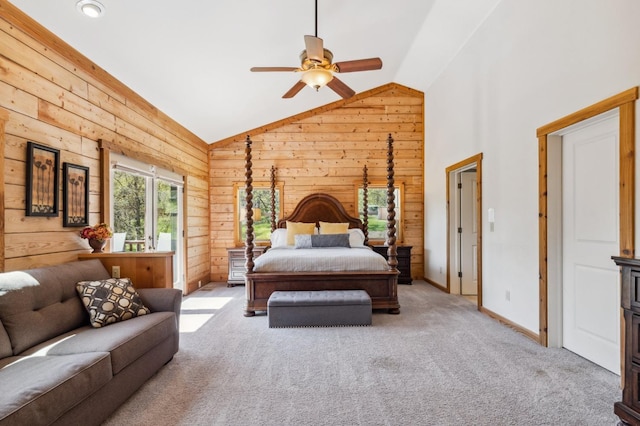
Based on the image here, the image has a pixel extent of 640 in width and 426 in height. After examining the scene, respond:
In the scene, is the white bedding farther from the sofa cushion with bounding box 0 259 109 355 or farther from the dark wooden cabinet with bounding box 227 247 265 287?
the sofa cushion with bounding box 0 259 109 355

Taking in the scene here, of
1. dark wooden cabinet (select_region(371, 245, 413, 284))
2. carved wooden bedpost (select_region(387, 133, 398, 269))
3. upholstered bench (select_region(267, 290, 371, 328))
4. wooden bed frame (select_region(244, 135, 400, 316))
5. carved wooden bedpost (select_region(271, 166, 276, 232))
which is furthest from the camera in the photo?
carved wooden bedpost (select_region(271, 166, 276, 232))

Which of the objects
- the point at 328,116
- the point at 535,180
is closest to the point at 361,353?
the point at 535,180

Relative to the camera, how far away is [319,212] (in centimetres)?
646

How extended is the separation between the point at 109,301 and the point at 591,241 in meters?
3.94

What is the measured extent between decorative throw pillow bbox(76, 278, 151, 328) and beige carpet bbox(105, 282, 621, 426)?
55 cm

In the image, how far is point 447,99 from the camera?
18.3 feet

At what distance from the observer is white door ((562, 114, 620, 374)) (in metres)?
2.67

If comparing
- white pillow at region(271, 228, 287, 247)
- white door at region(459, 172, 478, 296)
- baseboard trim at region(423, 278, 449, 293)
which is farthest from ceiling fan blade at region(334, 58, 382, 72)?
baseboard trim at region(423, 278, 449, 293)

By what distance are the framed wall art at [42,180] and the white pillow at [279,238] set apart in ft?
11.4

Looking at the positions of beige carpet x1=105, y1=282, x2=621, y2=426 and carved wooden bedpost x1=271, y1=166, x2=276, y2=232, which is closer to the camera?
beige carpet x1=105, y1=282, x2=621, y2=426

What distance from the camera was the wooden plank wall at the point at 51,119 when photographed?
247 centimetres

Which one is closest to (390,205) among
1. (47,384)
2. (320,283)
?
(320,283)

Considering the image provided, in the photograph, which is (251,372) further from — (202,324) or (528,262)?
(528,262)

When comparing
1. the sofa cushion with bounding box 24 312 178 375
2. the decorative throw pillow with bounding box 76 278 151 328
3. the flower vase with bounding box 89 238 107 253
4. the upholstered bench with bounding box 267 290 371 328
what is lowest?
the upholstered bench with bounding box 267 290 371 328
